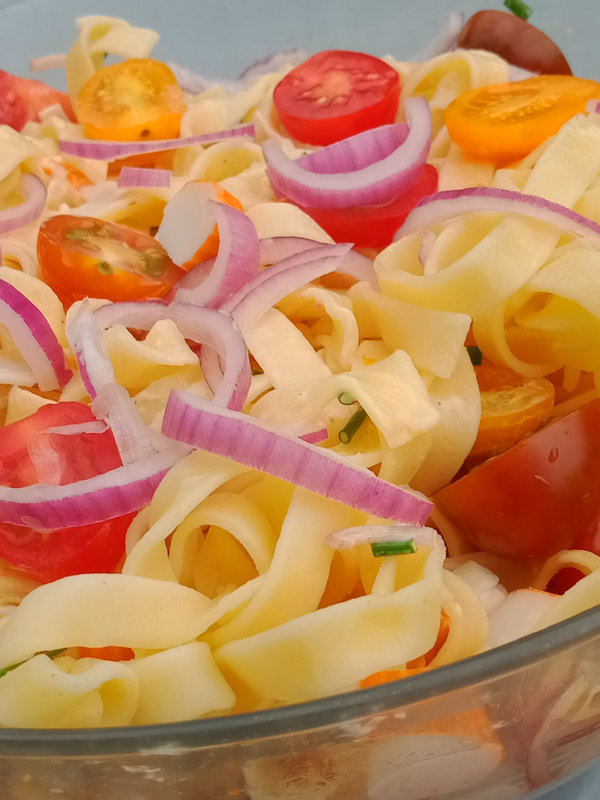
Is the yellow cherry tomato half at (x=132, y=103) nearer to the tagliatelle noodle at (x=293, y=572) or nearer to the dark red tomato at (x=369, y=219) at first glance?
the dark red tomato at (x=369, y=219)

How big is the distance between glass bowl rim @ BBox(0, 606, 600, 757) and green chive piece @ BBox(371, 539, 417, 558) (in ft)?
0.54

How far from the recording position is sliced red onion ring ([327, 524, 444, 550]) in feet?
3.02

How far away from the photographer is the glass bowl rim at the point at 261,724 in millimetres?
740

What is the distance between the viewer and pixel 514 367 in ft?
3.97

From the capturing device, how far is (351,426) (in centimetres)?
107

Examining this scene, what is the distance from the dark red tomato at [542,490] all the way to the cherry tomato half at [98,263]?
0.60 m

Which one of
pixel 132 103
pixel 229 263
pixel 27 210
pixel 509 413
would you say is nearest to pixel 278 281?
pixel 229 263

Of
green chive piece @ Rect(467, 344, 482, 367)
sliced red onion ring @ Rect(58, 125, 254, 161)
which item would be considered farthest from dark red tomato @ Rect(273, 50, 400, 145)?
green chive piece @ Rect(467, 344, 482, 367)

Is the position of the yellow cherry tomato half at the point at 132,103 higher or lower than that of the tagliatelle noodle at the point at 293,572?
higher

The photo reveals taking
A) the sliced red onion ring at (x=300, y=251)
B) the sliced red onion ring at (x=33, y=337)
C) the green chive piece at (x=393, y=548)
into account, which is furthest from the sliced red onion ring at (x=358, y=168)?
the green chive piece at (x=393, y=548)

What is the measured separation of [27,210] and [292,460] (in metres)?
0.89

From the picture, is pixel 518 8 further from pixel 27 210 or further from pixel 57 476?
pixel 57 476

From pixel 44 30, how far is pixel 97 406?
1.75 m

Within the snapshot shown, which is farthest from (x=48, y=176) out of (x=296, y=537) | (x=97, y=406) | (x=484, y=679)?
(x=484, y=679)
